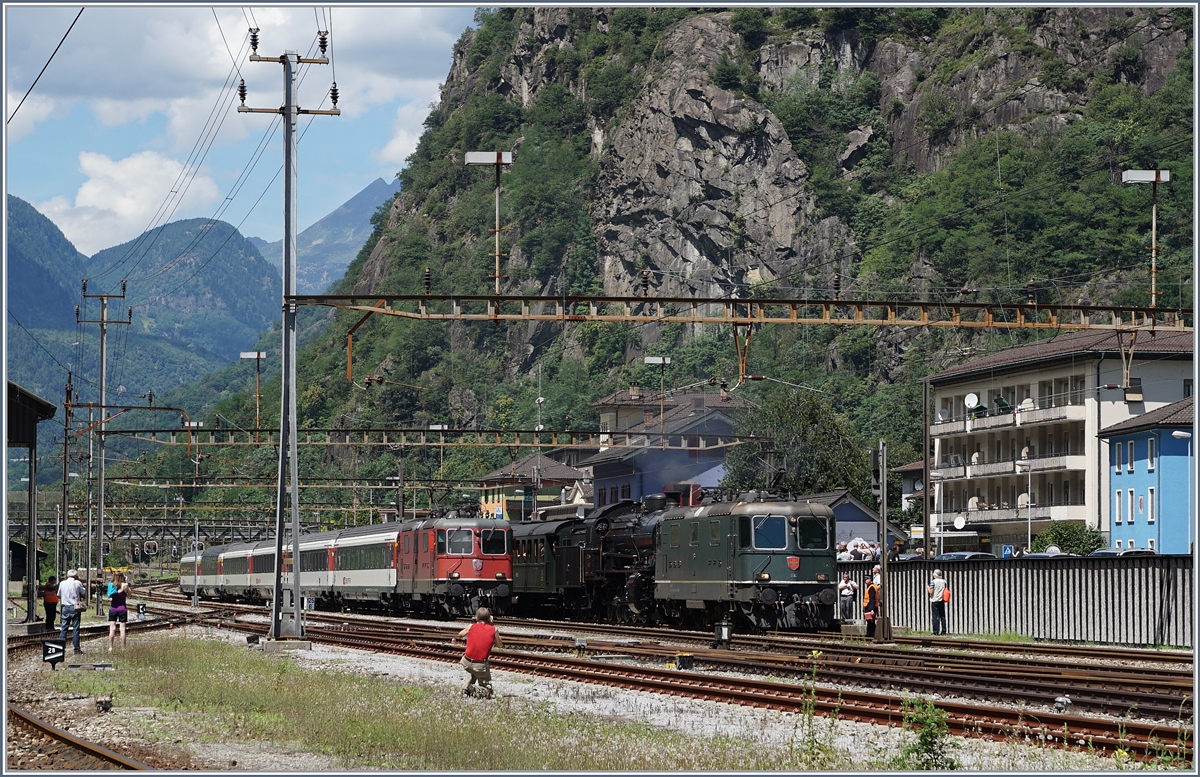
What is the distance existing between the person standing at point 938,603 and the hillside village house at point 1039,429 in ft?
133

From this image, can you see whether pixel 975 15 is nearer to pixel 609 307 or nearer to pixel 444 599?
pixel 609 307

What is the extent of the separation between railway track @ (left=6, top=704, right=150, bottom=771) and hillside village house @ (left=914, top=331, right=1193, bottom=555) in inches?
2506

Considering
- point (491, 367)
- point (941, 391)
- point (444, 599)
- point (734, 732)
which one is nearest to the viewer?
point (734, 732)

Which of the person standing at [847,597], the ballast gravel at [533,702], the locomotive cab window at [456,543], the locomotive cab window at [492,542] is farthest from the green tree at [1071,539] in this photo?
the ballast gravel at [533,702]

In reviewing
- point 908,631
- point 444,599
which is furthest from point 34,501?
point 908,631

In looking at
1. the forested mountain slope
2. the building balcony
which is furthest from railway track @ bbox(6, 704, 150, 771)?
the forested mountain slope

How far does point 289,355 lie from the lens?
107 ft

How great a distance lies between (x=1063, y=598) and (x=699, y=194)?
14020cm

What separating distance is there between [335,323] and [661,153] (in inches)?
1953

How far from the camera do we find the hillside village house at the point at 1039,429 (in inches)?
3174

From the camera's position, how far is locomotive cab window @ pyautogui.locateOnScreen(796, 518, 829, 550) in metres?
34.0

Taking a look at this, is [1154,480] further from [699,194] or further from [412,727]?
[699,194]

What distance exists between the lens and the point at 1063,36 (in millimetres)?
163875

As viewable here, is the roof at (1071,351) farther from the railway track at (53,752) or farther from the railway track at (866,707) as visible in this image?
the railway track at (53,752)
